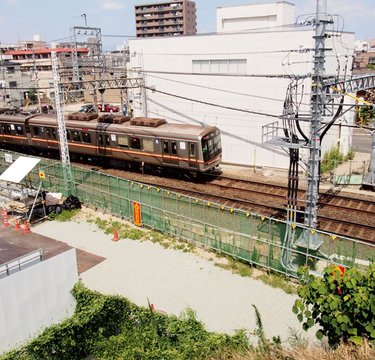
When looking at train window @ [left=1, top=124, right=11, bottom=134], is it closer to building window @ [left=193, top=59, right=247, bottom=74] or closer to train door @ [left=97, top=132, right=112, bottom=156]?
train door @ [left=97, top=132, right=112, bottom=156]

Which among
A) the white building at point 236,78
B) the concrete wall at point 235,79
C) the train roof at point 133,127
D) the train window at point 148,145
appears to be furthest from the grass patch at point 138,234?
the concrete wall at point 235,79

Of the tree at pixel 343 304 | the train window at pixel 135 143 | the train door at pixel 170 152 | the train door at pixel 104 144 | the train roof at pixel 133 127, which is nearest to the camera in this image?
the tree at pixel 343 304

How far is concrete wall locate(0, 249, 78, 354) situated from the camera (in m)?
10.2

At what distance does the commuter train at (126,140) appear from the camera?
22469 mm

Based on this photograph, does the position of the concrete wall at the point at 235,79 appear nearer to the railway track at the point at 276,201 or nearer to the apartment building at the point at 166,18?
the railway track at the point at 276,201

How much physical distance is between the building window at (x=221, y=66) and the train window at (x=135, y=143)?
7250 millimetres

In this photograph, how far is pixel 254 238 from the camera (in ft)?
47.0

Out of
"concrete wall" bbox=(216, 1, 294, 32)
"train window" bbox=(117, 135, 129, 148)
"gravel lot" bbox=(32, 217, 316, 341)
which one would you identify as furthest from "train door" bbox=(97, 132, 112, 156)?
"concrete wall" bbox=(216, 1, 294, 32)

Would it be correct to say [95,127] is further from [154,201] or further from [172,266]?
[172,266]

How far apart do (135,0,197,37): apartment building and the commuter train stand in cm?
7235

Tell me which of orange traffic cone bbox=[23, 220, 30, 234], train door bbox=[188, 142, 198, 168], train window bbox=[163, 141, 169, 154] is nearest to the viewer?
orange traffic cone bbox=[23, 220, 30, 234]

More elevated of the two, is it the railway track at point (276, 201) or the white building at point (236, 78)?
the white building at point (236, 78)

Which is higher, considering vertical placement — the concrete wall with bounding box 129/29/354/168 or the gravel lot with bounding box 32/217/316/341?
the concrete wall with bounding box 129/29/354/168

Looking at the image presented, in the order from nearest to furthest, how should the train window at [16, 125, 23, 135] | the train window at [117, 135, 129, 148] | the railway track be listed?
the railway track < the train window at [117, 135, 129, 148] < the train window at [16, 125, 23, 135]
